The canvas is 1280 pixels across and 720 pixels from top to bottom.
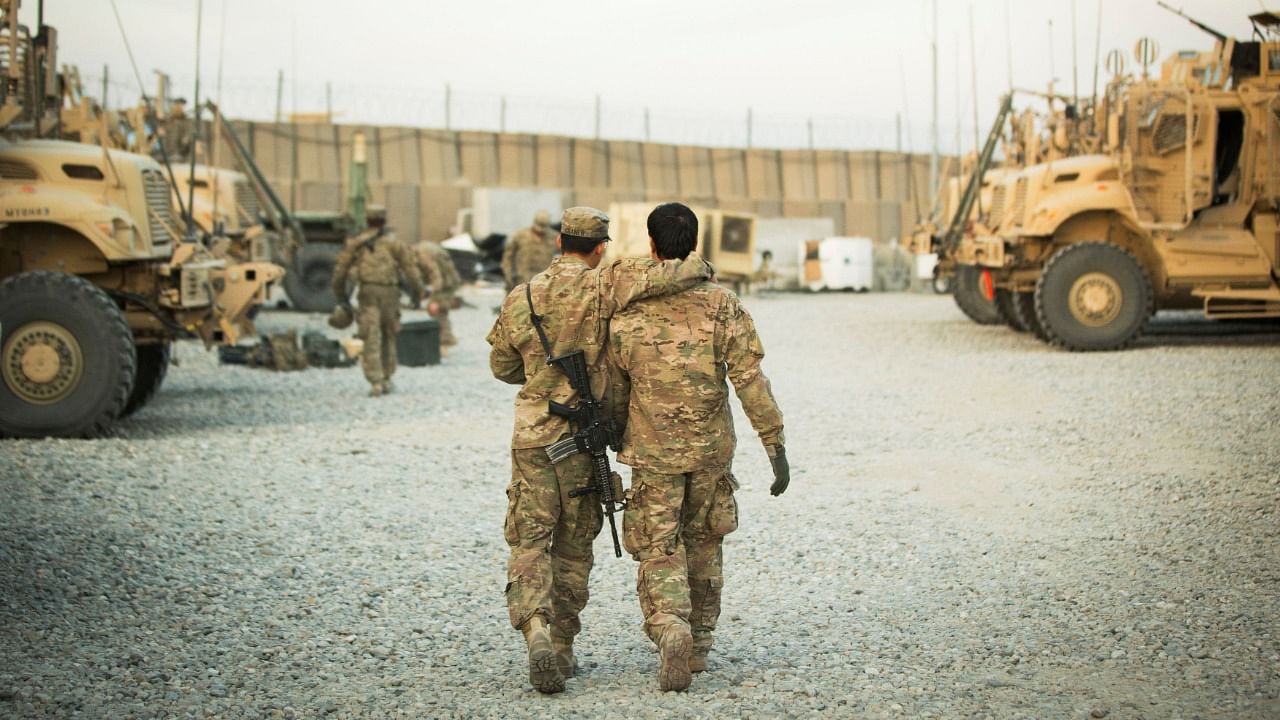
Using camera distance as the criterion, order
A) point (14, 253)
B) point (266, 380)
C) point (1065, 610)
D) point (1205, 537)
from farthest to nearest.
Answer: point (266, 380), point (14, 253), point (1205, 537), point (1065, 610)

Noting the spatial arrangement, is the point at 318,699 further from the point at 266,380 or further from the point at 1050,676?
the point at 266,380

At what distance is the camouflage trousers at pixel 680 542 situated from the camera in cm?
448

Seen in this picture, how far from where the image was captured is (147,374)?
11.5 meters

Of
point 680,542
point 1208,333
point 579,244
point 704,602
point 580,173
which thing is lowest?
point 704,602

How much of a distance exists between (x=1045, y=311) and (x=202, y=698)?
40.2ft

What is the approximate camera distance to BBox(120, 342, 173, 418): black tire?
448 inches

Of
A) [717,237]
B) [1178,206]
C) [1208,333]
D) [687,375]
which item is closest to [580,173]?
[717,237]

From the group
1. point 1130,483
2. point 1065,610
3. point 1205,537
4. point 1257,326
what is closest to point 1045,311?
point 1257,326

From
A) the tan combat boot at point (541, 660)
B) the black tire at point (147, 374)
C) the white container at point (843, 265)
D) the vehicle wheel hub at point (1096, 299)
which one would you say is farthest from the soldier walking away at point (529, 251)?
the white container at point (843, 265)

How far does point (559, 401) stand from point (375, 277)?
7699mm

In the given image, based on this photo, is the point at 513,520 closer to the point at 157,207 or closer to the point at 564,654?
the point at 564,654

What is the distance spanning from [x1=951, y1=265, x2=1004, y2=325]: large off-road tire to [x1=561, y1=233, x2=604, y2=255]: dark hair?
14858 mm

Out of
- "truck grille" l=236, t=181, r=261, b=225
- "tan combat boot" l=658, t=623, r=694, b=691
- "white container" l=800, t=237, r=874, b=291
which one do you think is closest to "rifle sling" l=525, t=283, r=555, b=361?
"tan combat boot" l=658, t=623, r=694, b=691

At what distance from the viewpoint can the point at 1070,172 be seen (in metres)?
15.6
